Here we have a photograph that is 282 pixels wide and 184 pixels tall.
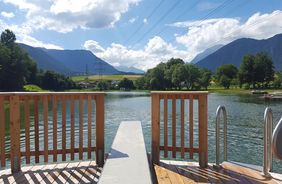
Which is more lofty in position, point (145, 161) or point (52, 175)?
point (145, 161)

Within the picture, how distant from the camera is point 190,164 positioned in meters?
5.86

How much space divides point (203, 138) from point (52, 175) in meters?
2.71

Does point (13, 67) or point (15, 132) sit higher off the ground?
point (13, 67)

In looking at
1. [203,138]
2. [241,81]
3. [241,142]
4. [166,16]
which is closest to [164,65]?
[241,81]

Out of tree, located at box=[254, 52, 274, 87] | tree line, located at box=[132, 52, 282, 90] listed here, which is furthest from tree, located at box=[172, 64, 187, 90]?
tree, located at box=[254, 52, 274, 87]

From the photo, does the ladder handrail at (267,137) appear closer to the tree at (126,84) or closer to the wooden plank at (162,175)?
the wooden plank at (162,175)

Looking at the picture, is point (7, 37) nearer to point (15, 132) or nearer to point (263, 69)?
point (263, 69)

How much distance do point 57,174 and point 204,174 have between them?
2.42 metres

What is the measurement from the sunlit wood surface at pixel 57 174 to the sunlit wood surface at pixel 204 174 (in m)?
1.11

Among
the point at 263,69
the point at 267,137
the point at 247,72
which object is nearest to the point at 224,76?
the point at 247,72

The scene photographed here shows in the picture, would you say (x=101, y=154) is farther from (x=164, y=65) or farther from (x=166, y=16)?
(x=164, y=65)

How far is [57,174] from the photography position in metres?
5.26

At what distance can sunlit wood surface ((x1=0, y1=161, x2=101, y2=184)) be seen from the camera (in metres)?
4.95

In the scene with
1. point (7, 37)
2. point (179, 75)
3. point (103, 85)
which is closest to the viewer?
point (7, 37)
